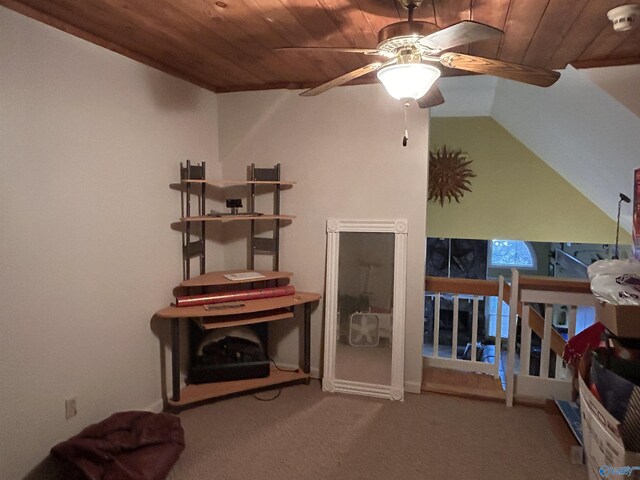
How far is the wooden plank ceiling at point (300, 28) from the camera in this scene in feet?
6.02

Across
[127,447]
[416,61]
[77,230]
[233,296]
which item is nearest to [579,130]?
[416,61]

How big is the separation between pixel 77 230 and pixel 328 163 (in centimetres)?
171

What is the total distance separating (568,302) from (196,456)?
245cm

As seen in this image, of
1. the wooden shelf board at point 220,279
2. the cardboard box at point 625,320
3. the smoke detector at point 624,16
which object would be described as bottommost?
the wooden shelf board at point 220,279

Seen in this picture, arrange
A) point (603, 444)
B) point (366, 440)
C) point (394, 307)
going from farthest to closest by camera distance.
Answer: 1. point (394, 307)
2. point (366, 440)
3. point (603, 444)

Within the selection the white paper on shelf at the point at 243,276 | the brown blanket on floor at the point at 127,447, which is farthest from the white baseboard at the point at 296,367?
the brown blanket on floor at the point at 127,447

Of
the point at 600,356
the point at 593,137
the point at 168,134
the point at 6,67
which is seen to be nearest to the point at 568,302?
the point at 593,137

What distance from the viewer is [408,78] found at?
1.59 metres

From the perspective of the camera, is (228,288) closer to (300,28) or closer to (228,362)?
(228,362)

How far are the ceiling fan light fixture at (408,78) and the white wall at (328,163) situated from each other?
1.36 m

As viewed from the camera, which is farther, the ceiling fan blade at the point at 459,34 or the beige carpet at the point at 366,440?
the beige carpet at the point at 366,440

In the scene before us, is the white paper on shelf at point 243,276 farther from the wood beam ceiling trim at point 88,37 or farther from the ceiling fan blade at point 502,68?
the ceiling fan blade at point 502,68

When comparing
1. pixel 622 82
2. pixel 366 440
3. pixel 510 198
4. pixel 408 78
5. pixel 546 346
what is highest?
pixel 622 82

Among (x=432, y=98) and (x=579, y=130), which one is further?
(x=579, y=130)
